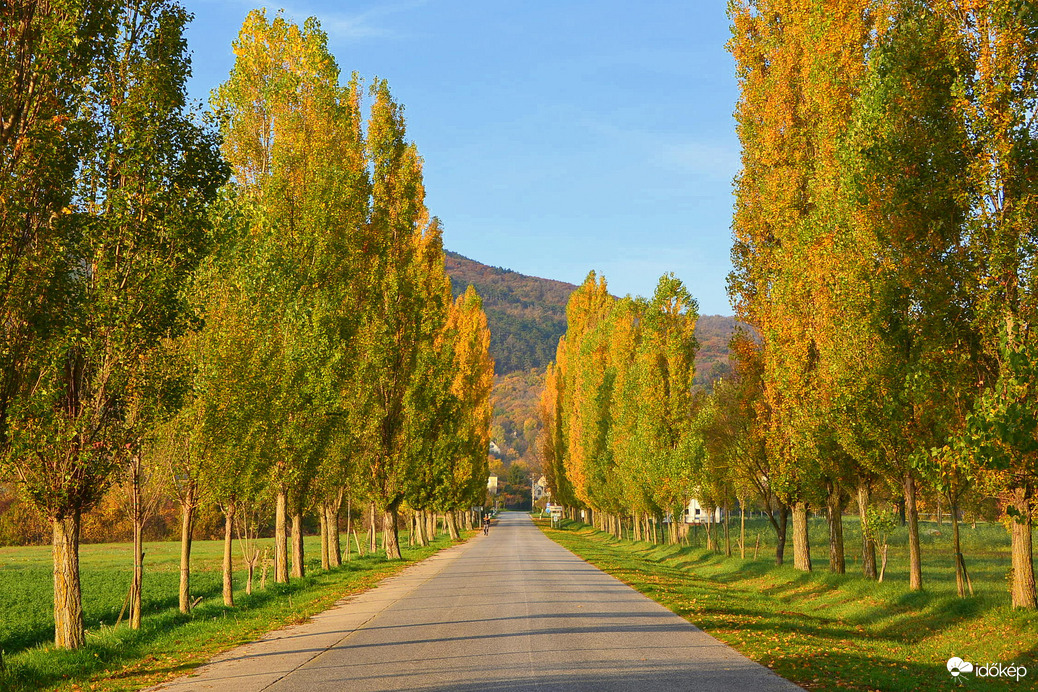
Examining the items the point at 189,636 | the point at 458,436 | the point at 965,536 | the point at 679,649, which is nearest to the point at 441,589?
the point at 189,636

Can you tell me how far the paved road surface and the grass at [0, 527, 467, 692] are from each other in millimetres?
997

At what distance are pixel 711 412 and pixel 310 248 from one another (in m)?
16.9

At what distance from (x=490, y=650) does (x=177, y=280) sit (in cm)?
856

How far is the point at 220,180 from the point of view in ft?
55.4

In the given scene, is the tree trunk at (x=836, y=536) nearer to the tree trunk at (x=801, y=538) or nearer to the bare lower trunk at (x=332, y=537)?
the tree trunk at (x=801, y=538)

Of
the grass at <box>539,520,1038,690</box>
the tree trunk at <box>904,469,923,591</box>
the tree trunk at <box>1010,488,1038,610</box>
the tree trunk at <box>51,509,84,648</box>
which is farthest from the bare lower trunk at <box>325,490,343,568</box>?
the tree trunk at <box>1010,488,1038,610</box>

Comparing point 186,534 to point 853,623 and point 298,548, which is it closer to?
point 298,548

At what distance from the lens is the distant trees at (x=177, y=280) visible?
507 inches

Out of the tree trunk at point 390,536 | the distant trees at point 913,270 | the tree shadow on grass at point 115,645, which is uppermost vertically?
the distant trees at point 913,270

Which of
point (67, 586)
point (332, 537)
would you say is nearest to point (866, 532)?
point (67, 586)

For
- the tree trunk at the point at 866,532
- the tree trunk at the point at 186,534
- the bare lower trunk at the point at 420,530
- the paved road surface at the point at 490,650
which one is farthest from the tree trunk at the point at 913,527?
the bare lower trunk at the point at 420,530

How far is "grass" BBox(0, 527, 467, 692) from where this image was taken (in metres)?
13.0

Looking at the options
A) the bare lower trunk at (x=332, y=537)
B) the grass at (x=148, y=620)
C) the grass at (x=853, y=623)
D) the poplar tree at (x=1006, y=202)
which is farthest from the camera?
the bare lower trunk at (x=332, y=537)

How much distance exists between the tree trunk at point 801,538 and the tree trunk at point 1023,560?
12.2 m
